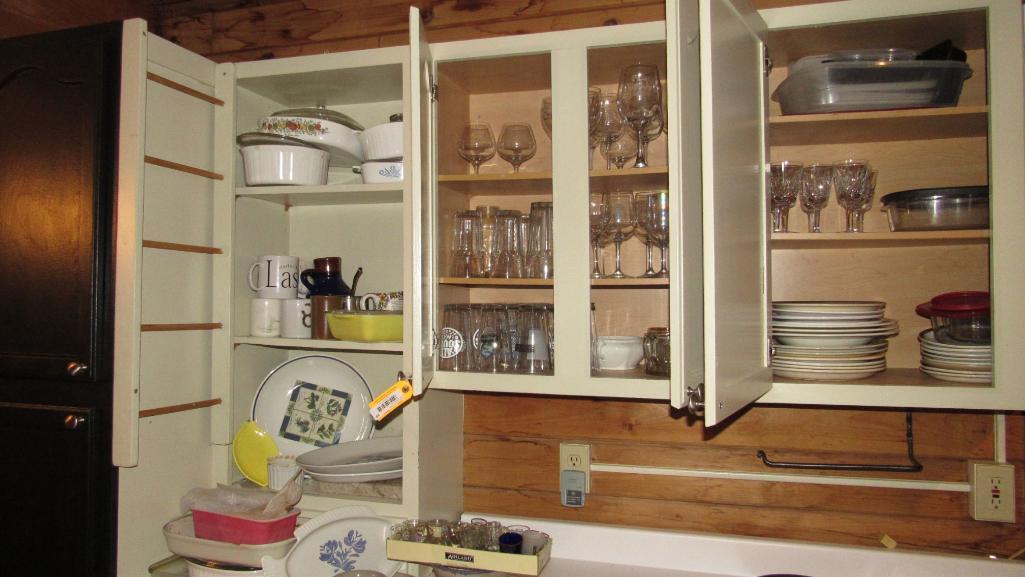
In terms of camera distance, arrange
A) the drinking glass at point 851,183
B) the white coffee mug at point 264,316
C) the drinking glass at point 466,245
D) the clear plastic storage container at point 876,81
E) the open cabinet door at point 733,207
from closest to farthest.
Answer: the open cabinet door at point 733,207
the clear plastic storage container at point 876,81
the drinking glass at point 851,183
the drinking glass at point 466,245
the white coffee mug at point 264,316

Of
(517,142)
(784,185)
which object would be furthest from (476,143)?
(784,185)

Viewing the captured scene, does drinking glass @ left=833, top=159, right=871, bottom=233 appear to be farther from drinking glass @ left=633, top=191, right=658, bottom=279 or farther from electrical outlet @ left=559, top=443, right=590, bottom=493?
electrical outlet @ left=559, top=443, right=590, bottom=493

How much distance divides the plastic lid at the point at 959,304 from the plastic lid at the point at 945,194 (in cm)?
19

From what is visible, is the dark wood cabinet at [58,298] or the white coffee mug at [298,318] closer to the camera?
the dark wood cabinet at [58,298]

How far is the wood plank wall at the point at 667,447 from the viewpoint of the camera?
1496 mm

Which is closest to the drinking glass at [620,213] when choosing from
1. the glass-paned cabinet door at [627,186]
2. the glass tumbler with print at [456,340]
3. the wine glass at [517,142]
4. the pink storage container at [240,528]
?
the glass-paned cabinet door at [627,186]

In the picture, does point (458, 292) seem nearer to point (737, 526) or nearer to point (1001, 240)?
point (737, 526)

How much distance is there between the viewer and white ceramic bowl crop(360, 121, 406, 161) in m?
1.54

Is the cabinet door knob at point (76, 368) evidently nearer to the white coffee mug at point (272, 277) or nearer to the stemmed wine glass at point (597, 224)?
the white coffee mug at point (272, 277)

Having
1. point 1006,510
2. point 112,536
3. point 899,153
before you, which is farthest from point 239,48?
point 1006,510

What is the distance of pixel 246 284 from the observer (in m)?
1.65

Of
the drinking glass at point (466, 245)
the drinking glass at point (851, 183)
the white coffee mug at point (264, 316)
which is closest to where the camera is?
the drinking glass at point (851, 183)

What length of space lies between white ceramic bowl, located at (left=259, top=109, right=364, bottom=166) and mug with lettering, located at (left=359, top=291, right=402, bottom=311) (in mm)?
359

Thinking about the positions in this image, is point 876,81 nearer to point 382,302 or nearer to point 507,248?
point 507,248
